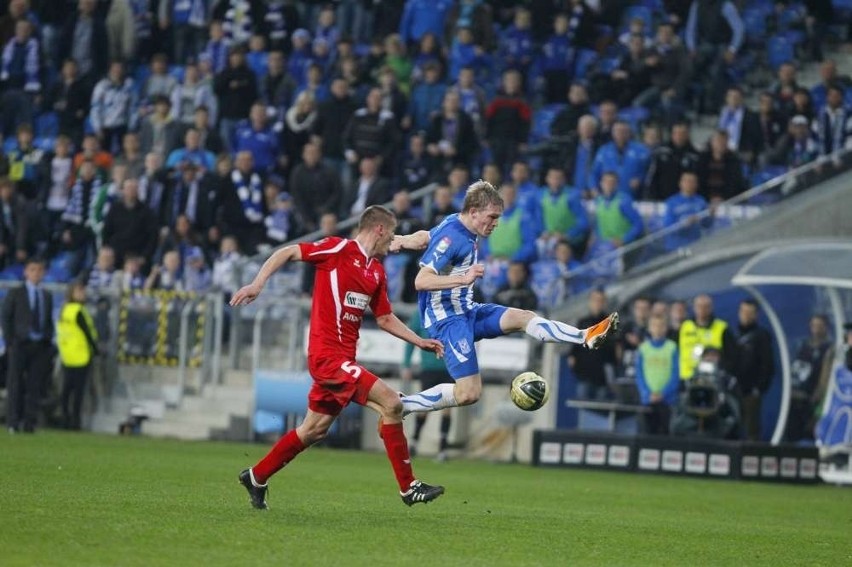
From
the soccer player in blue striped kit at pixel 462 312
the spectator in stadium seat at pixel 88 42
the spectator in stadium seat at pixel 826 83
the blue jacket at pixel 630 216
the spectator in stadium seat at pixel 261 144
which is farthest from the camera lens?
the spectator in stadium seat at pixel 88 42

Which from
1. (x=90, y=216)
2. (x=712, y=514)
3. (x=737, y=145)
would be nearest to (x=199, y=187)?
(x=90, y=216)

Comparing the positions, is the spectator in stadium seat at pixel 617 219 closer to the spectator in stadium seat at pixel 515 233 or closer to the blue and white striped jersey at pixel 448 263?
the spectator in stadium seat at pixel 515 233

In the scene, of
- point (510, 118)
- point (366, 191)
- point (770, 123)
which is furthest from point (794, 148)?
point (366, 191)

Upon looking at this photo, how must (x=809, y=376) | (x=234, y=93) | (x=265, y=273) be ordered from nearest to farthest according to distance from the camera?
(x=265, y=273)
(x=809, y=376)
(x=234, y=93)

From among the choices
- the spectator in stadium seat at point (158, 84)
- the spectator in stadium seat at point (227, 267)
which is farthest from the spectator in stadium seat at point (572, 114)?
the spectator in stadium seat at point (158, 84)

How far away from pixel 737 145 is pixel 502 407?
519 cm

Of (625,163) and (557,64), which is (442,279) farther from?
(557,64)

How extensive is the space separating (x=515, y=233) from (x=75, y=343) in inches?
237

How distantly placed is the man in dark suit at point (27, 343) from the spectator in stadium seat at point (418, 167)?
543 cm

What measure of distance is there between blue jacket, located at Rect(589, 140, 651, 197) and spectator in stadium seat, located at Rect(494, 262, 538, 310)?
218cm

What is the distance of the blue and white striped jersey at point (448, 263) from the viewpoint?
487 inches

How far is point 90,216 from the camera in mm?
25516

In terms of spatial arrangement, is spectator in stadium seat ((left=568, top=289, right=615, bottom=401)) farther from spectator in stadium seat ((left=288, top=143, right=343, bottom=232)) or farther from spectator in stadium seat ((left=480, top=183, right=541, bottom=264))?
spectator in stadium seat ((left=288, top=143, right=343, bottom=232))

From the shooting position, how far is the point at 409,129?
25172 mm
